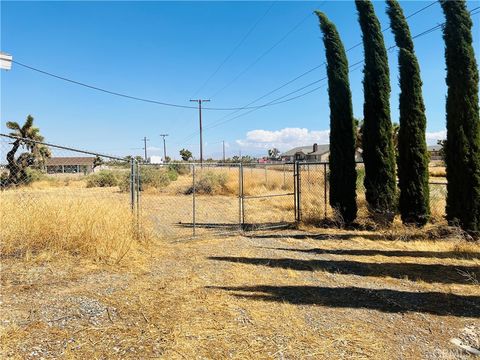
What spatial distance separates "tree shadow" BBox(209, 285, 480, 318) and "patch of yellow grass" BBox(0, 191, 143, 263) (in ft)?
7.92


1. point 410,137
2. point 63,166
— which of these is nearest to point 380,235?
point 410,137

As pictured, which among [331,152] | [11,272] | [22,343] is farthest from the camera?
[331,152]

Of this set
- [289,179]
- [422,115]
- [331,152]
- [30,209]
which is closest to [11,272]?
[30,209]

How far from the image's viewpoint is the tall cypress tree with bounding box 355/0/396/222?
34.1ft

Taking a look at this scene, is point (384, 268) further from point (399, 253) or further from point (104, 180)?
point (104, 180)

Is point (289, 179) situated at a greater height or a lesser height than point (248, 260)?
greater

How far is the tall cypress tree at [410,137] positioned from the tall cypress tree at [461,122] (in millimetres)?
861

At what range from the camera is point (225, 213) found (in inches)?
576

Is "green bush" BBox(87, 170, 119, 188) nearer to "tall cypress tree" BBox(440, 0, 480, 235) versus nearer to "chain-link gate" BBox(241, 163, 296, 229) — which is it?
"chain-link gate" BBox(241, 163, 296, 229)

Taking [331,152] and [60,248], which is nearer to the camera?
[60,248]

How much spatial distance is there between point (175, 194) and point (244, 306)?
61.6ft

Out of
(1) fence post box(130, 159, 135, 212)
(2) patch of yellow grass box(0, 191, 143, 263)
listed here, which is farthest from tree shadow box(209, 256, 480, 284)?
(1) fence post box(130, 159, 135, 212)

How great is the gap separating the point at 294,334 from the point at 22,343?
275cm

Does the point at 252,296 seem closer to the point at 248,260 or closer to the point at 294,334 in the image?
the point at 294,334
